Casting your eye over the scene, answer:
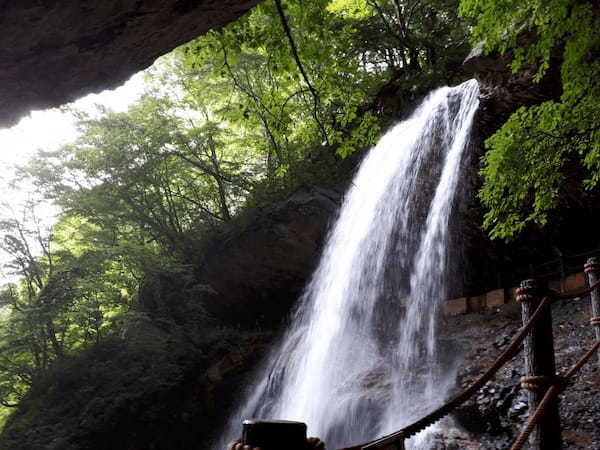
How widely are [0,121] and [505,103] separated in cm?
877

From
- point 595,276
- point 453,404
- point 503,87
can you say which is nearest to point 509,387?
point 595,276

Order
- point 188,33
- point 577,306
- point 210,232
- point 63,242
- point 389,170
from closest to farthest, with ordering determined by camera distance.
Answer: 1. point 188,33
2. point 577,306
3. point 389,170
4. point 63,242
5. point 210,232

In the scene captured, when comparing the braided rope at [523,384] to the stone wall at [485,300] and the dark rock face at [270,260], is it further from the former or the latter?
the dark rock face at [270,260]

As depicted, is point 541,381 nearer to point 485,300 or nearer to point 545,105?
point 545,105

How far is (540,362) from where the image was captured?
2779mm

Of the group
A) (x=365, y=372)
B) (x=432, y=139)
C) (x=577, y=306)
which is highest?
(x=432, y=139)

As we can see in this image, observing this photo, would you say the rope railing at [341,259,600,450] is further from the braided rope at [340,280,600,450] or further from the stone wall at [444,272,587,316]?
the stone wall at [444,272,587,316]

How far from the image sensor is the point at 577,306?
7168mm

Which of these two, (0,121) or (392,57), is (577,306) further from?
(392,57)

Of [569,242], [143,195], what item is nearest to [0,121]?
[569,242]

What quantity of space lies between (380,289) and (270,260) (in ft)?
13.2

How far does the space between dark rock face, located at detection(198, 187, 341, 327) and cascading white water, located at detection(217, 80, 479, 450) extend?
34.1 inches

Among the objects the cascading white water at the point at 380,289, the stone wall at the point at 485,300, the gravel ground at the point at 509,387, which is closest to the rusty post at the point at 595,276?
the gravel ground at the point at 509,387

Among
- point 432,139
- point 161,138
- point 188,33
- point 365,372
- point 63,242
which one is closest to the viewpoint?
point 188,33
